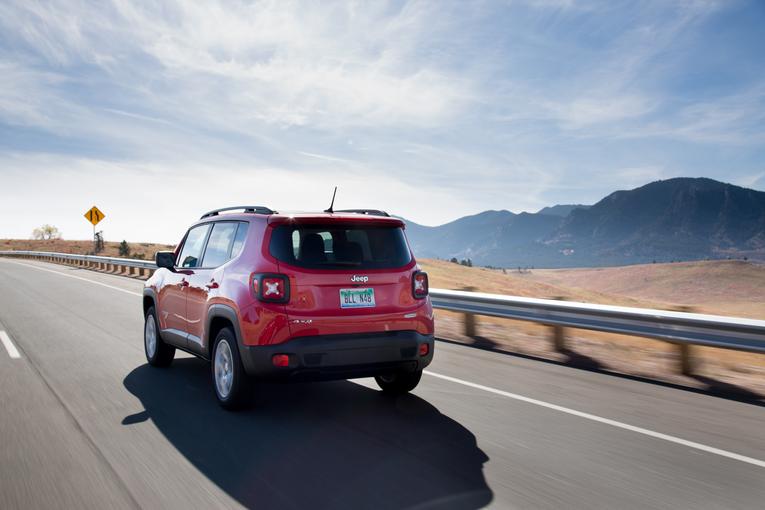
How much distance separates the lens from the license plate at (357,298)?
5.07 meters

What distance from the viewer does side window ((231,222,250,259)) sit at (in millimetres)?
5445

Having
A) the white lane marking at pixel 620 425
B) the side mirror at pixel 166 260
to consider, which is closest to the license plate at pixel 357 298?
the white lane marking at pixel 620 425

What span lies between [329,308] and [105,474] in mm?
1948

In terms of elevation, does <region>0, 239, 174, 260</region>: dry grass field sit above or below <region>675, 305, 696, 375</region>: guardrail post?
above

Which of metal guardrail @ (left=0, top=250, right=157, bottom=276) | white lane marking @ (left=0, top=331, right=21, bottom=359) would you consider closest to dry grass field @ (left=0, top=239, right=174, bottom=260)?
metal guardrail @ (left=0, top=250, right=157, bottom=276)

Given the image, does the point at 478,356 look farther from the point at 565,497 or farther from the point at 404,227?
the point at 565,497

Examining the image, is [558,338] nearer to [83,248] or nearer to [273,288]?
[273,288]

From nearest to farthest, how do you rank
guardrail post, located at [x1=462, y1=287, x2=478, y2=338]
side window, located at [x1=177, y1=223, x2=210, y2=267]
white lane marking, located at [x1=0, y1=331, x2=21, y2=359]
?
side window, located at [x1=177, y1=223, x2=210, y2=267] → white lane marking, located at [x1=0, y1=331, x2=21, y2=359] → guardrail post, located at [x1=462, y1=287, x2=478, y2=338]

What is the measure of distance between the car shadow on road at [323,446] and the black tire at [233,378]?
0.33 ft

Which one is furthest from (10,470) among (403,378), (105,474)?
(403,378)

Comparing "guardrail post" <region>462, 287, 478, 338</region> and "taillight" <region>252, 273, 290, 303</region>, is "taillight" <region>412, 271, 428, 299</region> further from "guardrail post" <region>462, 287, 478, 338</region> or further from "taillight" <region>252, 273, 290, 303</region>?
"guardrail post" <region>462, 287, 478, 338</region>

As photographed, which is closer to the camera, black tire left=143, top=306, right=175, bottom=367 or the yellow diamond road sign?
black tire left=143, top=306, right=175, bottom=367

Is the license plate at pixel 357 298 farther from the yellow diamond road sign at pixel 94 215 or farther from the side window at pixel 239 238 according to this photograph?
the yellow diamond road sign at pixel 94 215

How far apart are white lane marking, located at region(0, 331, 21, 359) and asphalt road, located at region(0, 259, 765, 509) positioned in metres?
0.72
